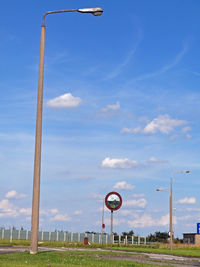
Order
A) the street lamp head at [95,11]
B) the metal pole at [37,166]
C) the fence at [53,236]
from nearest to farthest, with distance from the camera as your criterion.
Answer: the metal pole at [37,166], the street lamp head at [95,11], the fence at [53,236]

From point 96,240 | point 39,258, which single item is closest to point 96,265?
point 39,258

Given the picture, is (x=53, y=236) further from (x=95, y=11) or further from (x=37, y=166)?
(x=95, y=11)

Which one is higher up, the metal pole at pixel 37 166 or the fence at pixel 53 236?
the metal pole at pixel 37 166

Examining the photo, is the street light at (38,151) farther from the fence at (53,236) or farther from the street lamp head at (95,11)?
the fence at (53,236)

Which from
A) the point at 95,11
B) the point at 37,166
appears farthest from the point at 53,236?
the point at 95,11

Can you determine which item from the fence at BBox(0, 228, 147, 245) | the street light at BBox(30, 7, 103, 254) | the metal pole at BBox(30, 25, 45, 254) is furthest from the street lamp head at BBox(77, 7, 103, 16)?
the fence at BBox(0, 228, 147, 245)

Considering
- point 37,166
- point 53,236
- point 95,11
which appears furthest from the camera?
point 53,236

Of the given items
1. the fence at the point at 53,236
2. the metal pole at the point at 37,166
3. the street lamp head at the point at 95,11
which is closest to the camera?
the metal pole at the point at 37,166

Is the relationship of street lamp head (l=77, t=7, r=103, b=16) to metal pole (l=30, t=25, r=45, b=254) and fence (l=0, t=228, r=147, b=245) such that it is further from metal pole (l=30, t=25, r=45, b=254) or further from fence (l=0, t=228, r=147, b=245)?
fence (l=0, t=228, r=147, b=245)

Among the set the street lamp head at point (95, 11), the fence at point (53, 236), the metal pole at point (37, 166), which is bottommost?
the fence at point (53, 236)

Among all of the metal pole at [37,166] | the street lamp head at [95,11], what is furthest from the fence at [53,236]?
the street lamp head at [95,11]

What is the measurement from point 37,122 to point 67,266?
251 inches

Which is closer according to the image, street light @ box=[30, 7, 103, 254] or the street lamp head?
street light @ box=[30, 7, 103, 254]

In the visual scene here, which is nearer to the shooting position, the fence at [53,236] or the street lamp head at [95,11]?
the street lamp head at [95,11]
